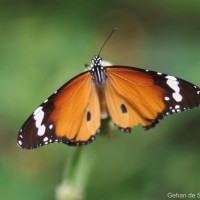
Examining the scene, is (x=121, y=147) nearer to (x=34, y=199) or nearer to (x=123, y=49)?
(x=34, y=199)

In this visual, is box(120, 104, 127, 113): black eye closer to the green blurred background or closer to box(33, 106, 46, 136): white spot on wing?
the green blurred background

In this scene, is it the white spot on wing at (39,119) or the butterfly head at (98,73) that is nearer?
the white spot on wing at (39,119)

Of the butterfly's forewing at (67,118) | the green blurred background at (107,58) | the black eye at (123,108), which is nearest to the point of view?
the butterfly's forewing at (67,118)

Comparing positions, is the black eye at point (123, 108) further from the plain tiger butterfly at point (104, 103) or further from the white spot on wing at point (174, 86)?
the white spot on wing at point (174, 86)

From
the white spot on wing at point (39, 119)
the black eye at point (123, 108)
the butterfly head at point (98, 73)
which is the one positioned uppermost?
the butterfly head at point (98, 73)

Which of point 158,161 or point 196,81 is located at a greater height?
point 196,81

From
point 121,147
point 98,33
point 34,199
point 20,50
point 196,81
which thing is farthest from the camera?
point 98,33

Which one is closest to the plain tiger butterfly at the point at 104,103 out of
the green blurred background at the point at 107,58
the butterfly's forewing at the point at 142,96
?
the butterfly's forewing at the point at 142,96

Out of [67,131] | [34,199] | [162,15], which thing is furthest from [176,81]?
[162,15]
